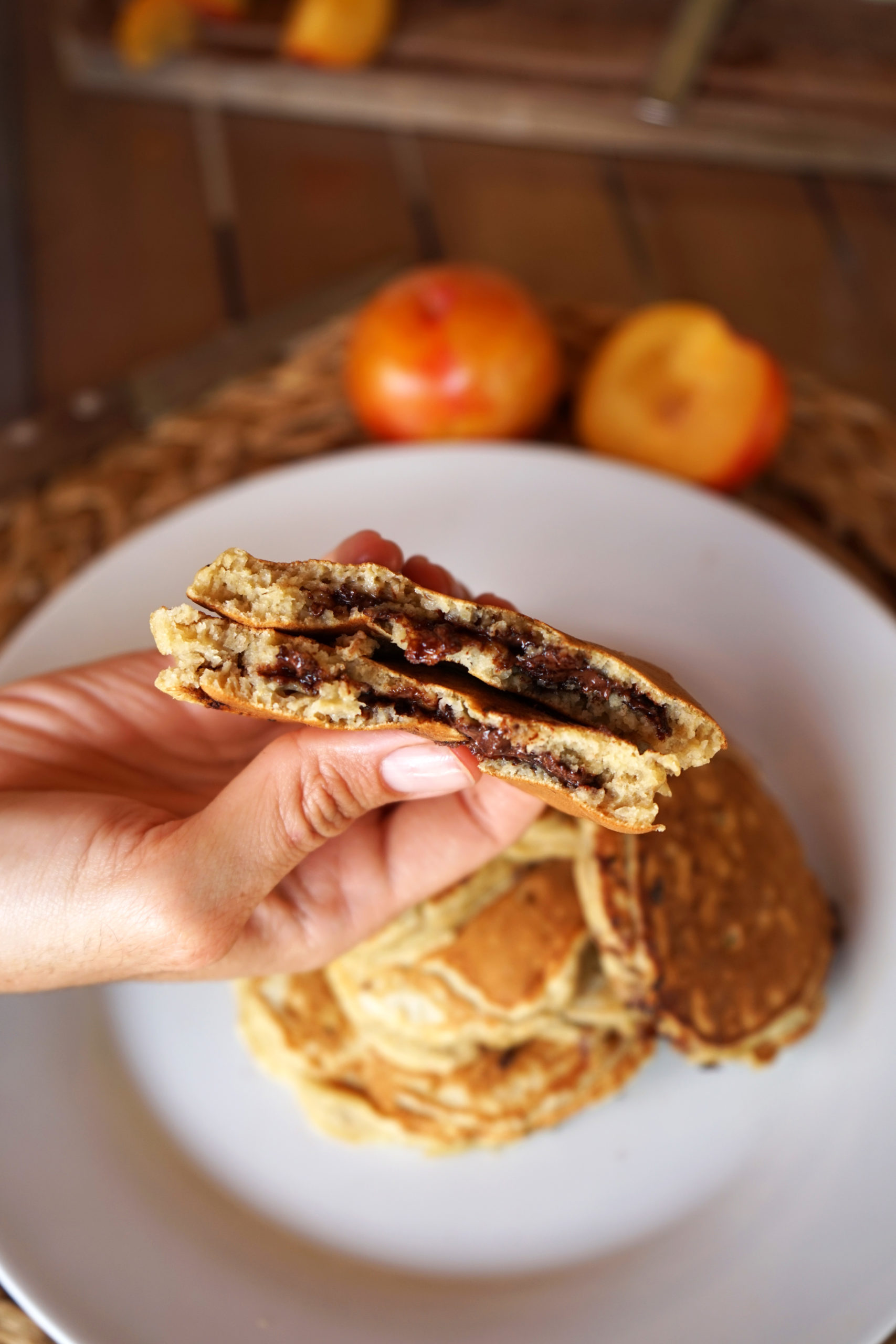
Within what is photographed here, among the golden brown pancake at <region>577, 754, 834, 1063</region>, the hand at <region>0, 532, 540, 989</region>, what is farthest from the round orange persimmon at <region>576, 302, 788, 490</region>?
the hand at <region>0, 532, 540, 989</region>

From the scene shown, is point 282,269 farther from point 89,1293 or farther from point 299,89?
point 89,1293

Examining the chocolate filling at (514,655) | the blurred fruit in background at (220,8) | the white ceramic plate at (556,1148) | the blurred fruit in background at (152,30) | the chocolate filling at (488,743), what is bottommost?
the white ceramic plate at (556,1148)

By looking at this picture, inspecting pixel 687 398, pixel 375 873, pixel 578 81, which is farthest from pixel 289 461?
→ pixel 578 81

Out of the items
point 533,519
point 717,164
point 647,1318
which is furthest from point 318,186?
point 647,1318

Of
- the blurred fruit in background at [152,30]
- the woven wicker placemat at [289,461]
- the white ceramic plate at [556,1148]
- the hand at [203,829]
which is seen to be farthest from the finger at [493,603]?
the blurred fruit in background at [152,30]

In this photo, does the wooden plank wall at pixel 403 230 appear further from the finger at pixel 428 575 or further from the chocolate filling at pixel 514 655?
the chocolate filling at pixel 514 655

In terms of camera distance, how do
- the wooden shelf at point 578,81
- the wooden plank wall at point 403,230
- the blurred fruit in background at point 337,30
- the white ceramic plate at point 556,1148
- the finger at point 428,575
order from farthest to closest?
the wooden shelf at point 578,81 < the blurred fruit in background at point 337,30 < the wooden plank wall at point 403,230 < the white ceramic plate at point 556,1148 < the finger at point 428,575
